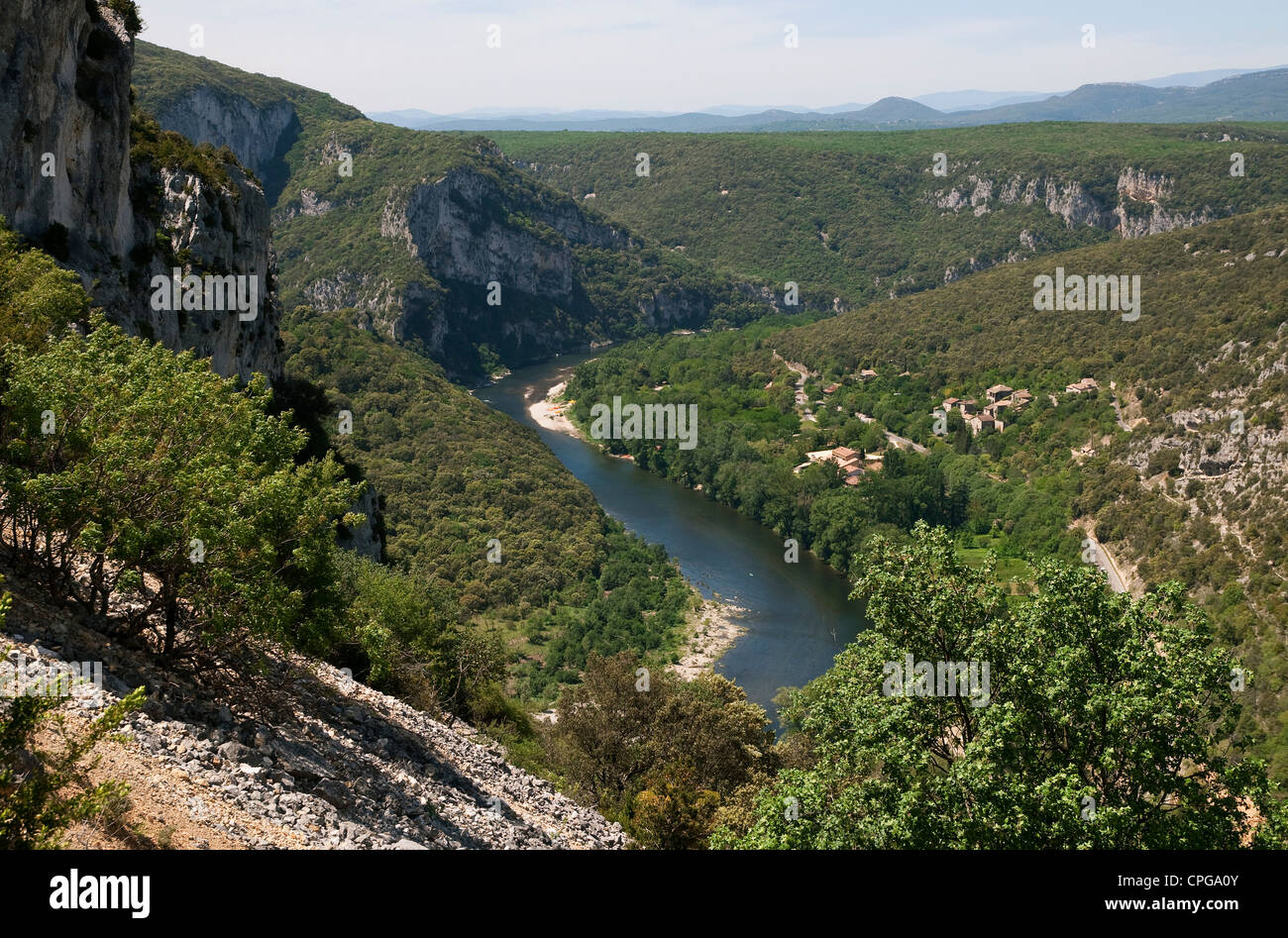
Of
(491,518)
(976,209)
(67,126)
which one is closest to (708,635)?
(491,518)

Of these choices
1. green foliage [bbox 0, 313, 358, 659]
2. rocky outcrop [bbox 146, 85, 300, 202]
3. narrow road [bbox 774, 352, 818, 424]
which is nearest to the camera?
green foliage [bbox 0, 313, 358, 659]

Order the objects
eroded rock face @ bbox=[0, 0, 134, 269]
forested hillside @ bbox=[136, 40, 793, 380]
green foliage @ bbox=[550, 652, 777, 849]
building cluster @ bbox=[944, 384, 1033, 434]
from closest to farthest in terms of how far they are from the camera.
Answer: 1. eroded rock face @ bbox=[0, 0, 134, 269]
2. green foliage @ bbox=[550, 652, 777, 849]
3. building cluster @ bbox=[944, 384, 1033, 434]
4. forested hillside @ bbox=[136, 40, 793, 380]

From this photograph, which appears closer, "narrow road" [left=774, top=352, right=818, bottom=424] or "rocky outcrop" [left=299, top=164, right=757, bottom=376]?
"narrow road" [left=774, top=352, right=818, bottom=424]

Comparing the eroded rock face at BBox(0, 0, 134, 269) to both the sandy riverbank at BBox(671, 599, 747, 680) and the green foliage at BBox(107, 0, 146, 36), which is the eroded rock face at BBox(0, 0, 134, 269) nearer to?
the green foliage at BBox(107, 0, 146, 36)

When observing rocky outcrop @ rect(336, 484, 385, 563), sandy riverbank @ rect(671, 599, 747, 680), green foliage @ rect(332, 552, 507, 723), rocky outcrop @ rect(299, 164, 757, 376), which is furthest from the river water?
rocky outcrop @ rect(299, 164, 757, 376)

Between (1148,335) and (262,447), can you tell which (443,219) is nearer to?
(1148,335)

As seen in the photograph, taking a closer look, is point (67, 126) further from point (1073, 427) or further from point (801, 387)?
point (801, 387)

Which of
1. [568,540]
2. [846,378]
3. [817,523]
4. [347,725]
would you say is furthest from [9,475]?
[846,378]
